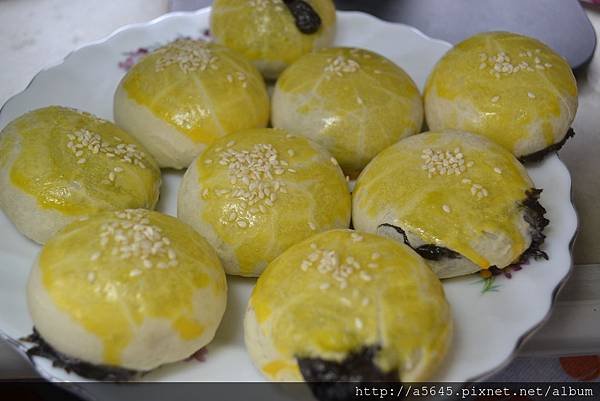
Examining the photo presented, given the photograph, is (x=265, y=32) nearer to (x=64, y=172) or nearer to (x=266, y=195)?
(x=266, y=195)

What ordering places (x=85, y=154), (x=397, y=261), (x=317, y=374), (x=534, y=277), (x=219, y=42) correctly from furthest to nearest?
(x=219, y=42)
(x=85, y=154)
(x=534, y=277)
(x=397, y=261)
(x=317, y=374)

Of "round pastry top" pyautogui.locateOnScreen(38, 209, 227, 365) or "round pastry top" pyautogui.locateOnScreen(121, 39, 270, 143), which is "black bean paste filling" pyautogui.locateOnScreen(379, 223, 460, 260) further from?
"round pastry top" pyautogui.locateOnScreen(121, 39, 270, 143)

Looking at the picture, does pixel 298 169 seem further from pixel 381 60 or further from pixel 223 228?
pixel 381 60

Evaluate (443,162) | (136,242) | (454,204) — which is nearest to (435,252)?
(454,204)

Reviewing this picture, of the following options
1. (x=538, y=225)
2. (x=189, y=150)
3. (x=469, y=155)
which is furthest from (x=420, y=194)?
(x=189, y=150)

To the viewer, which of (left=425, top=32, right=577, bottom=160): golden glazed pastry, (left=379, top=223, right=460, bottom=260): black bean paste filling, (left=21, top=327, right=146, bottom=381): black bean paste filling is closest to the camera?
(left=21, top=327, right=146, bottom=381): black bean paste filling

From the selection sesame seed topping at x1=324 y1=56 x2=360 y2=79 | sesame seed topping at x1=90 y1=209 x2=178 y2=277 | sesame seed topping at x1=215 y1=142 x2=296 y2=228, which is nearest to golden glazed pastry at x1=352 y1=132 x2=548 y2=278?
sesame seed topping at x1=215 y1=142 x2=296 y2=228

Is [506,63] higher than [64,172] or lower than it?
higher
